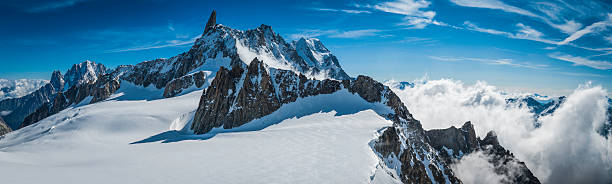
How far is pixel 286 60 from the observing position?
160 metres

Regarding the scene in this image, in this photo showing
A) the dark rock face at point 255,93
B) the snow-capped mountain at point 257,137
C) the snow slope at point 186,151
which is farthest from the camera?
the dark rock face at point 255,93

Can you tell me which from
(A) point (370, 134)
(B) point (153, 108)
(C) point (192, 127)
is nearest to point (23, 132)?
(B) point (153, 108)

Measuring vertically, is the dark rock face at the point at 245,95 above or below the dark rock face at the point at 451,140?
above

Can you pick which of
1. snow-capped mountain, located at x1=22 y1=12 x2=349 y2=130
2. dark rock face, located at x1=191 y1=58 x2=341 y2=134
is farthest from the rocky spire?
dark rock face, located at x1=191 y1=58 x2=341 y2=134

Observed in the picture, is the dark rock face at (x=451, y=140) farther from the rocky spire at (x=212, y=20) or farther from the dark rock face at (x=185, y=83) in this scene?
the rocky spire at (x=212, y=20)

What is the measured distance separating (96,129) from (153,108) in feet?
53.8

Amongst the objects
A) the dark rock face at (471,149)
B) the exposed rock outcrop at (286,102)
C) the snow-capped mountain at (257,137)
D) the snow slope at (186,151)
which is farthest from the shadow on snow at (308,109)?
the dark rock face at (471,149)

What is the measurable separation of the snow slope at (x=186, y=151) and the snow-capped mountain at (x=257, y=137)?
141mm

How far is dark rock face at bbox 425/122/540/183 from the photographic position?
3661 inches

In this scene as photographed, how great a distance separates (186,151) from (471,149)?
106 metres

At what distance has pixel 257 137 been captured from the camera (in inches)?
1330

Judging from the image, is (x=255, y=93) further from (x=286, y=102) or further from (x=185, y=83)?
(x=185, y=83)

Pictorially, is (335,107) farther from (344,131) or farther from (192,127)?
(192,127)

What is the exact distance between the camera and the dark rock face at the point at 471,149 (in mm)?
93000
